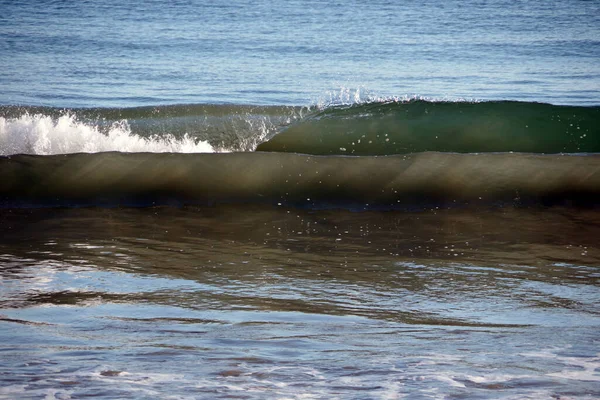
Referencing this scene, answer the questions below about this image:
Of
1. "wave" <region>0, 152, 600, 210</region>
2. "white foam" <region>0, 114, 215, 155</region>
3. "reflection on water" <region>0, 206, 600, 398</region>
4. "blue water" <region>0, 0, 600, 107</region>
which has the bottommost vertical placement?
"reflection on water" <region>0, 206, 600, 398</region>

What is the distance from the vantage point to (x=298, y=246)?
4441mm

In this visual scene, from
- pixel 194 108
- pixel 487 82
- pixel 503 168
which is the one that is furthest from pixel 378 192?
pixel 487 82

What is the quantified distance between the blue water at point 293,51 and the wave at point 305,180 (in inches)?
250

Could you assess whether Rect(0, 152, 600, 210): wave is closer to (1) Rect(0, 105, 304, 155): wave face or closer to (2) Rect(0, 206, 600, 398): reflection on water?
(2) Rect(0, 206, 600, 398): reflection on water

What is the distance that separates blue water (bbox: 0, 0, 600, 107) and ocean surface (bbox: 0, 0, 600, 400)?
289 mm

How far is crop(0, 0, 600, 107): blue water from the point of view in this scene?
45.4ft

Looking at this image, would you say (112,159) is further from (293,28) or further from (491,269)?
(293,28)

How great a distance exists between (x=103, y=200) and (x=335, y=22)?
20470mm

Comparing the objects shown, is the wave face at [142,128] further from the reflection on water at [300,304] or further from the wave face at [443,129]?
the reflection on water at [300,304]

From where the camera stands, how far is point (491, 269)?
12.9ft

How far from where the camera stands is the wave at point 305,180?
5.73 m

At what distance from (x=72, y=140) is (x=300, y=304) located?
576 centimetres

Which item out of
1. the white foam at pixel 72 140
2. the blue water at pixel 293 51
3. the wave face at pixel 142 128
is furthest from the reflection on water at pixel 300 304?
the blue water at pixel 293 51

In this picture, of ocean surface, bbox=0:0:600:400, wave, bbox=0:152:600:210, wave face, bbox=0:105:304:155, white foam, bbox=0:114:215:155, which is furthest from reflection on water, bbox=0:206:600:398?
wave face, bbox=0:105:304:155
